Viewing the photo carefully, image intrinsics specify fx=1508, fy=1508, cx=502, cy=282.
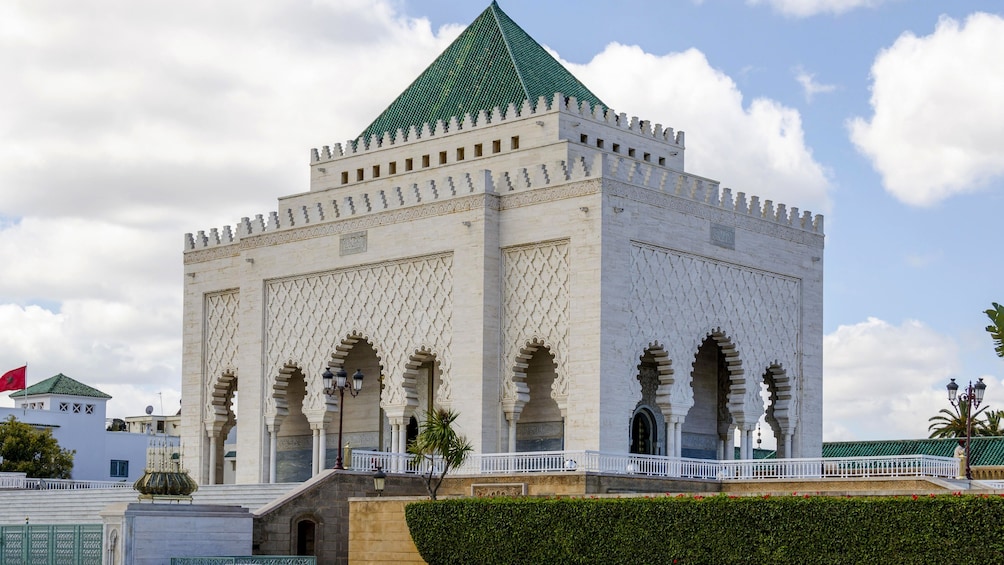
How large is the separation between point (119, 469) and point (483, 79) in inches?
865

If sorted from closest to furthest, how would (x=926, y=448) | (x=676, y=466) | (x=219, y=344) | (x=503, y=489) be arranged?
(x=503, y=489) → (x=676, y=466) → (x=219, y=344) → (x=926, y=448)

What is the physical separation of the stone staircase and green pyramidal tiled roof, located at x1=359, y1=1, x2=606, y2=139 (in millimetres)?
9132

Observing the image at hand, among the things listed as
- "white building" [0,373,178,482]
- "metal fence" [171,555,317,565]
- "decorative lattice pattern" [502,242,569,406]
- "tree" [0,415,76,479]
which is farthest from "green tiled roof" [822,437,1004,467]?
"white building" [0,373,178,482]

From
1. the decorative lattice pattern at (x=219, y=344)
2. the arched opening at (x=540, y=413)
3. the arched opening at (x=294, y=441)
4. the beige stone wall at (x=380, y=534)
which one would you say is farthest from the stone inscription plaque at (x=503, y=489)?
the decorative lattice pattern at (x=219, y=344)

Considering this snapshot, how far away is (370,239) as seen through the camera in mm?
29812

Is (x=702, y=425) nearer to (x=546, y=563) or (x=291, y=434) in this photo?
(x=291, y=434)

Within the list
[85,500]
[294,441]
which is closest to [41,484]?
[85,500]

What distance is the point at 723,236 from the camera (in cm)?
2894

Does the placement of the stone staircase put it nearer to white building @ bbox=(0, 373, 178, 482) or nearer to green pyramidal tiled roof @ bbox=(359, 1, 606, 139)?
green pyramidal tiled roof @ bbox=(359, 1, 606, 139)

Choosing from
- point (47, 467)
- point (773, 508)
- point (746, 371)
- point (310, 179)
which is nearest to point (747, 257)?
point (746, 371)

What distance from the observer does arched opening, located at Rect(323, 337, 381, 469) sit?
1212 inches

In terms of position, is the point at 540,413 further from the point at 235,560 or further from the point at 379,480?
the point at 235,560

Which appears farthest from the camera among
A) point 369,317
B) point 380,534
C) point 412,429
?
point 412,429

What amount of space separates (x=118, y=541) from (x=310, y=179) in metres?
15.2
